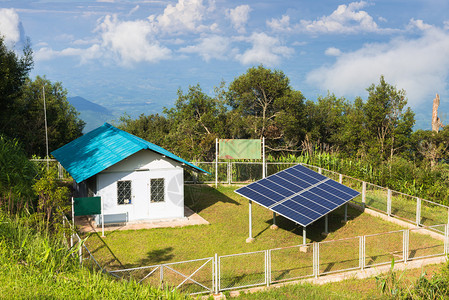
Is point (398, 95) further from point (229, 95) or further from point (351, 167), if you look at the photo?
point (229, 95)

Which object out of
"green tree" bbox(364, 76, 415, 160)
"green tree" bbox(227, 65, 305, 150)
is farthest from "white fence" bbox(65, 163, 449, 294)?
"green tree" bbox(227, 65, 305, 150)

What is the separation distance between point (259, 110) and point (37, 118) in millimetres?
20664

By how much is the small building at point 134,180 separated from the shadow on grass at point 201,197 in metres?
2.27

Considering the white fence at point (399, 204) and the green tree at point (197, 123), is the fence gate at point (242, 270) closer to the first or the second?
the white fence at point (399, 204)

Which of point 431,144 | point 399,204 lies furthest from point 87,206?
point 431,144

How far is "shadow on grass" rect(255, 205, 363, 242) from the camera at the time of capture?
17.0 m

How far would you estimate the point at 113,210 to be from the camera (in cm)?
1844

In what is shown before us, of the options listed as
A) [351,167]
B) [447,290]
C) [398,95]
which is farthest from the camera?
[398,95]

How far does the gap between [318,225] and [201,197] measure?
7480 millimetres

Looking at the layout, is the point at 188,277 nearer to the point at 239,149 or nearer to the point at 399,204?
the point at 399,204

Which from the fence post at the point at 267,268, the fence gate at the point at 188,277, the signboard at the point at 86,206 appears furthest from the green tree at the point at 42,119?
the fence post at the point at 267,268

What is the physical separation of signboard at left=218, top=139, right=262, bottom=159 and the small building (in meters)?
5.54

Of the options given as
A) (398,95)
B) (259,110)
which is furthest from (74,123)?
(398,95)

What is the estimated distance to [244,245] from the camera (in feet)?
51.9
